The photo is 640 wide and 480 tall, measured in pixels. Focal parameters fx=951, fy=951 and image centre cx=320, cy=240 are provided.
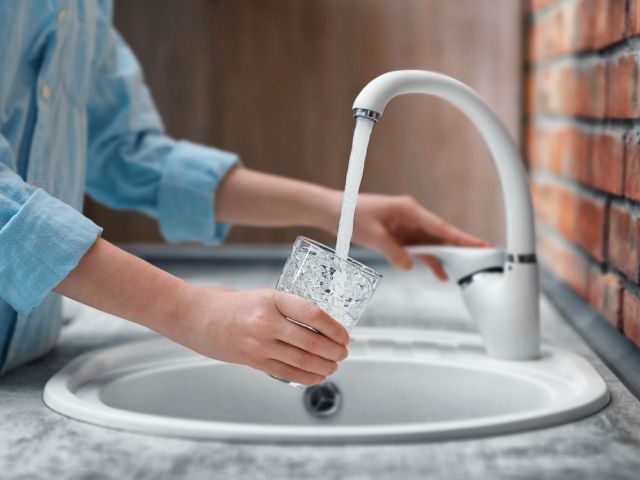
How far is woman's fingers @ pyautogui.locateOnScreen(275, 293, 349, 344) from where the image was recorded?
0.73m

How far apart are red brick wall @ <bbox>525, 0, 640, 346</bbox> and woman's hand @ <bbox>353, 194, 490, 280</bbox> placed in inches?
6.0

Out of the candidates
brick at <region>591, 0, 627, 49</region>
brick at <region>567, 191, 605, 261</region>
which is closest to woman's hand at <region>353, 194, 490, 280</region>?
brick at <region>567, 191, 605, 261</region>

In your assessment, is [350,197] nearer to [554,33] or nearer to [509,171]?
[509,171]

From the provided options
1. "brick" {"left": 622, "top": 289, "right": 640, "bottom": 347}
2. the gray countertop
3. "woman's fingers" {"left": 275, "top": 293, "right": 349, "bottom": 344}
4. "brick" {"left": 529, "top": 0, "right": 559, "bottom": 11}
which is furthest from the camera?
"brick" {"left": 529, "top": 0, "right": 559, "bottom": 11}

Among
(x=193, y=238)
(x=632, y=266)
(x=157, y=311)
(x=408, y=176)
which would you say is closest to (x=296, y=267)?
(x=157, y=311)

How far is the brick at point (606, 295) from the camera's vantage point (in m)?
1.01

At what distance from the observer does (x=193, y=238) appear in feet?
4.05

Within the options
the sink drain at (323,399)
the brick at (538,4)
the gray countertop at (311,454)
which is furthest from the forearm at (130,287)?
the brick at (538,4)

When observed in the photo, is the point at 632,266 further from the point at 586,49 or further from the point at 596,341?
the point at 586,49

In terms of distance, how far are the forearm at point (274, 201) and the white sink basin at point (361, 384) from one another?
0.16m

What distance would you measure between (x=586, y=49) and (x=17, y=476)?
89 centimetres

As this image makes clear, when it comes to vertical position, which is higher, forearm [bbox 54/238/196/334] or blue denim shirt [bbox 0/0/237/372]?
blue denim shirt [bbox 0/0/237/372]

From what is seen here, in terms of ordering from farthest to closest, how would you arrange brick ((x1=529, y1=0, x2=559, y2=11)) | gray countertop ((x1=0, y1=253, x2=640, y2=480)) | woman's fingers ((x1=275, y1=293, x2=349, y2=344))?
brick ((x1=529, y1=0, x2=559, y2=11)), woman's fingers ((x1=275, y1=293, x2=349, y2=344)), gray countertop ((x1=0, y1=253, x2=640, y2=480))

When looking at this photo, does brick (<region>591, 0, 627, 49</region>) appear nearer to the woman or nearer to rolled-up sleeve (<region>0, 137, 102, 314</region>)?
the woman
